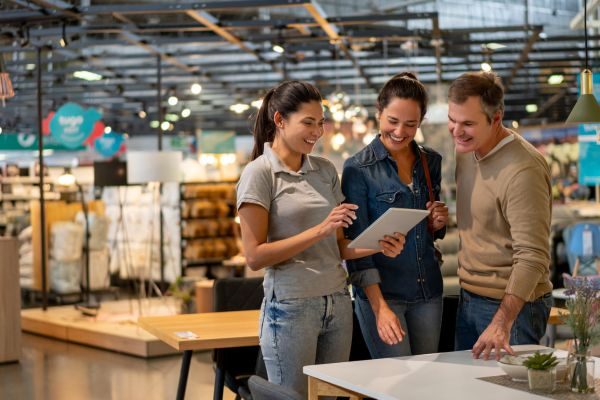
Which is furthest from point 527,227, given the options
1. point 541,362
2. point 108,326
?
point 108,326

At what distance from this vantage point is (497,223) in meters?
3.40

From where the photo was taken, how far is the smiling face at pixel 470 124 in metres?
3.33

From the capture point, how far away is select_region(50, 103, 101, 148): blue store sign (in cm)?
1318

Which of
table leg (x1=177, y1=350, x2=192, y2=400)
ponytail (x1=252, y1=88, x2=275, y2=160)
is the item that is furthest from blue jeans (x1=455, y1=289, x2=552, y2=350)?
table leg (x1=177, y1=350, x2=192, y2=400)

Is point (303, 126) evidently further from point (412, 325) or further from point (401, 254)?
point (412, 325)

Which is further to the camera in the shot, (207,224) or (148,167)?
(207,224)

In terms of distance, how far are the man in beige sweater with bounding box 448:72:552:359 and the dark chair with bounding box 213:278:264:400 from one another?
183 cm

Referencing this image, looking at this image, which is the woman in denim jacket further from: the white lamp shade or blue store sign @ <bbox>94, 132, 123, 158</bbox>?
blue store sign @ <bbox>94, 132, 123, 158</bbox>

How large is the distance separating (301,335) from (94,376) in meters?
5.29

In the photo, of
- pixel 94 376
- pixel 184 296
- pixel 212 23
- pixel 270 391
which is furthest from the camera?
pixel 212 23

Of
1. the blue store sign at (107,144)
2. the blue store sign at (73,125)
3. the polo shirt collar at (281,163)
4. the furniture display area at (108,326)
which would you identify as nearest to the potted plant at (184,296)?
the furniture display area at (108,326)

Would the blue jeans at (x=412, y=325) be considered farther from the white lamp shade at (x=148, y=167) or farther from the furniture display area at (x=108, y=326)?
the white lamp shade at (x=148, y=167)

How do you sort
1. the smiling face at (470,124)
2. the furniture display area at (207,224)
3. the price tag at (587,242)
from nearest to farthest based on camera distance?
the smiling face at (470,124) → the price tag at (587,242) → the furniture display area at (207,224)

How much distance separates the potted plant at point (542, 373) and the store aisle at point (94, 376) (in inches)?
175
